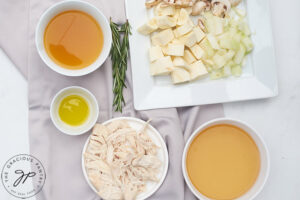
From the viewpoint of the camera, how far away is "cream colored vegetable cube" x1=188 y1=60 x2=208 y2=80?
1.22m

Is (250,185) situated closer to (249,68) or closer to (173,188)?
(173,188)

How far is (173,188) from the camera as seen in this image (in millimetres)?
1227

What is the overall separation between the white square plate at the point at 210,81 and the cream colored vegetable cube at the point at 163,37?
0.03 meters

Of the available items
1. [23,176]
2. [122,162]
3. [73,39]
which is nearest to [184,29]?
[73,39]

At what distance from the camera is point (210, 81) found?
1258 millimetres

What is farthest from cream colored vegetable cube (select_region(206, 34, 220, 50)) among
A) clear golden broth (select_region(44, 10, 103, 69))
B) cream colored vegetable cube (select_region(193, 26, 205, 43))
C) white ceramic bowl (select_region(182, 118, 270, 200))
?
clear golden broth (select_region(44, 10, 103, 69))

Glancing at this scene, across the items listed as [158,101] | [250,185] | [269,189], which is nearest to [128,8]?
[158,101]

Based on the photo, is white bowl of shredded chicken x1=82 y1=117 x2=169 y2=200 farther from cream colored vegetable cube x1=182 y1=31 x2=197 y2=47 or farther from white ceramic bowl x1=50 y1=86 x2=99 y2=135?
cream colored vegetable cube x1=182 y1=31 x2=197 y2=47

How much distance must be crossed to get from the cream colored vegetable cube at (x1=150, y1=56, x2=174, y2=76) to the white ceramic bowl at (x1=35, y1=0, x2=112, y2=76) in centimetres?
17

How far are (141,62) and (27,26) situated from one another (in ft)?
1.38

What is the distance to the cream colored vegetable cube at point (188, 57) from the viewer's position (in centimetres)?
124

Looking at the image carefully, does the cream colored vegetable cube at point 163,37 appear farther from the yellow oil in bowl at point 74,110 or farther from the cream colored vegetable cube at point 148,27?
the yellow oil in bowl at point 74,110

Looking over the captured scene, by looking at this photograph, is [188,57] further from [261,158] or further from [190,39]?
[261,158]

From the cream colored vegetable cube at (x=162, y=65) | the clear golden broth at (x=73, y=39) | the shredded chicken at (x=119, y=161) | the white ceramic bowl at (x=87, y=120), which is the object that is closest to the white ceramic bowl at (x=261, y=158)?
the shredded chicken at (x=119, y=161)
